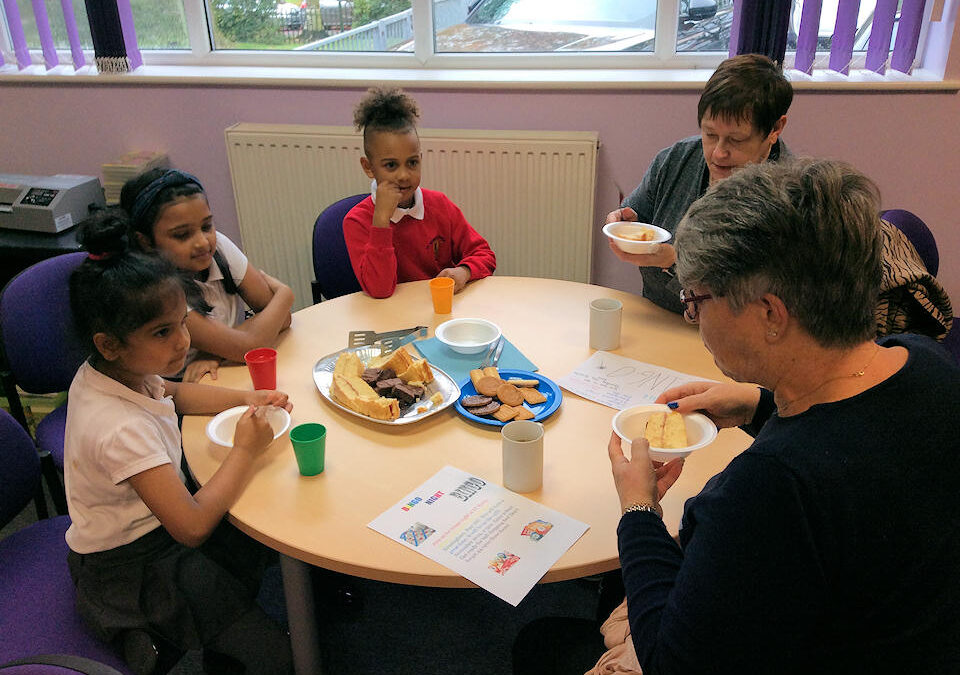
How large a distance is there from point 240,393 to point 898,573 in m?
1.35

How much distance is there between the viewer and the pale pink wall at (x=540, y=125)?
2.96 meters

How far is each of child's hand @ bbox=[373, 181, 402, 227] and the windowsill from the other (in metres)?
1.01

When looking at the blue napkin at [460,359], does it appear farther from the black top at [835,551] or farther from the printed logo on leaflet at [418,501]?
the black top at [835,551]

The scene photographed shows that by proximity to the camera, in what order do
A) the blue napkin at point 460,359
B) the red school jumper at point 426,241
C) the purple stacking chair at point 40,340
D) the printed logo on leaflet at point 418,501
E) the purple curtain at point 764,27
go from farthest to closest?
the purple curtain at point 764,27
the red school jumper at point 426,241
the purple stacking chair at point 40,340
the blue napkin at point 460,359
the printed logo on leaflet at point 418,501

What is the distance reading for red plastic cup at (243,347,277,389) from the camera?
171cm

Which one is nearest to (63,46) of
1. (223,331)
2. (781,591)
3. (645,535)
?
(223,331)

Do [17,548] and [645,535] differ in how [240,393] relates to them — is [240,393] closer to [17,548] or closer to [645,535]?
[17,548]

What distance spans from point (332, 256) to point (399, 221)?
0.99ft

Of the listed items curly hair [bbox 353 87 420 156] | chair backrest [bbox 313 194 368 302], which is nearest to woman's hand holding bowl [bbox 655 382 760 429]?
curly hair [bbox 353 87 420 156]

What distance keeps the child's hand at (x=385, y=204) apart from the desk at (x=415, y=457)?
0.34m

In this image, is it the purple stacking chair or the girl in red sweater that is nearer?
the purple stacking chair

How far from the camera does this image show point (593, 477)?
144cm

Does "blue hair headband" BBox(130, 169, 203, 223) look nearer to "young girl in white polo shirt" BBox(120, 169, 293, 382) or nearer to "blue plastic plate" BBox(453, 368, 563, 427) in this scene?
"young girl in white polo shirt" BBox(120, 169, 293, 382)

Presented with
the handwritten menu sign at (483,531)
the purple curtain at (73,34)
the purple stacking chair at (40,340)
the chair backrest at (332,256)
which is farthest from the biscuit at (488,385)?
the purple curtain at (73,34)
